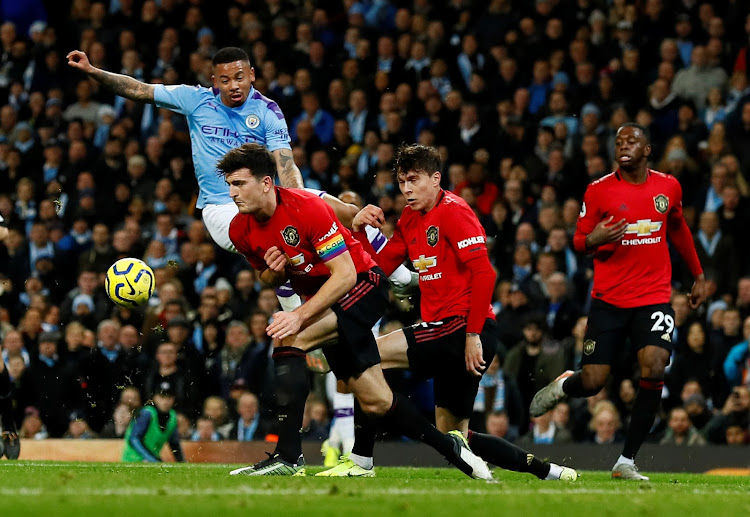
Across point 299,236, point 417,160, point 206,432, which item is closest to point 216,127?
point 417,160

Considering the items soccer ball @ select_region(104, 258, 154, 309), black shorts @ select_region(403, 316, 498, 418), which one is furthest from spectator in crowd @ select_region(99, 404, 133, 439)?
black shorts @ select_region(403, 316, 498, 418)

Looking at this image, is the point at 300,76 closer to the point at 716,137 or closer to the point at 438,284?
the point at 716,137

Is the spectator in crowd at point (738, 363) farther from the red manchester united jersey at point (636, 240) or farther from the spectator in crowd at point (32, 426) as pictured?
the spectator in crowd at point (32, 426)

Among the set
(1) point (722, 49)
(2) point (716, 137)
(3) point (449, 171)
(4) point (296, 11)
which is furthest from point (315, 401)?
(4) point (296, 11)

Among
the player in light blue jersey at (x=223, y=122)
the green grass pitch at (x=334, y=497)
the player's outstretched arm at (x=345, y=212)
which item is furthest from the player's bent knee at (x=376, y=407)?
the player in light blue jersey at (x=223, y=122)

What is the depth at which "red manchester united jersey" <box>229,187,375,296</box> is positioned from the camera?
7730 millimetres

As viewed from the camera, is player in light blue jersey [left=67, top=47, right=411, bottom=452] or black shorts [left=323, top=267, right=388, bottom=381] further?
player in light blue jersey [left=67, top=47, right=411, bottom=452]

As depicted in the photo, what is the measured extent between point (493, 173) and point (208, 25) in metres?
6.19

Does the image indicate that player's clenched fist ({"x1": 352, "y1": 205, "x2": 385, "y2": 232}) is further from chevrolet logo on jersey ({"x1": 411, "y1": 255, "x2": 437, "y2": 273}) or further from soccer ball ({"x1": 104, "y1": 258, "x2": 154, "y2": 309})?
soccer ball ({"x1": 104, "y1": 258, "x2": 154, "y2": 309})

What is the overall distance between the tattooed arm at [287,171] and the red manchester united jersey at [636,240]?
215cm

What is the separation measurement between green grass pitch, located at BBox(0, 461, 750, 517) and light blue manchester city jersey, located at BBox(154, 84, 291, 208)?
2704 mm

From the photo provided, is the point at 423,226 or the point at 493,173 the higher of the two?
the point at 493,173

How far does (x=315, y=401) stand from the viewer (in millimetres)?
12734

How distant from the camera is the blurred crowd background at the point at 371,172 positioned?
498 inches
